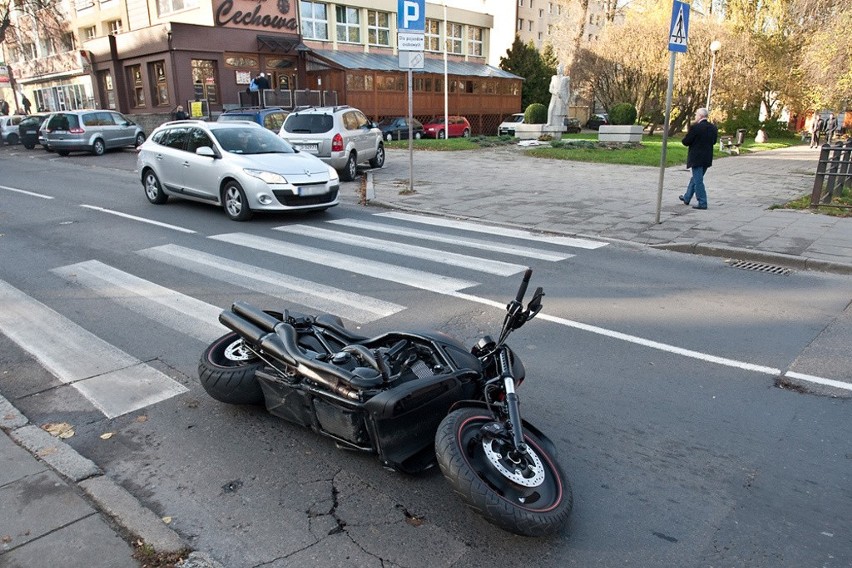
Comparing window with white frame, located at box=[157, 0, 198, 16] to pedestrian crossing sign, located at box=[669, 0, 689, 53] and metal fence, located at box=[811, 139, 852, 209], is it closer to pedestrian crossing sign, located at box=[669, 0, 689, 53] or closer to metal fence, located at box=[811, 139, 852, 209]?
pedestrian crossing sign, located at box=[669, 0, 689, 53]

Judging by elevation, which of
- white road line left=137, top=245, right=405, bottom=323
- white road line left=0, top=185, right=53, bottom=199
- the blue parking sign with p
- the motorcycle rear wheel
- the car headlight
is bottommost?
white road line left=137, top=245, right=405, bottom=323

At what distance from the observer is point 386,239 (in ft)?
32.0

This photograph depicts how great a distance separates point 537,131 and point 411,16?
19.1 meters

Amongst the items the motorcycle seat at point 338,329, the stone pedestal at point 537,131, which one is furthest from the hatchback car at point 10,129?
the motorcycle seat at point 338,329

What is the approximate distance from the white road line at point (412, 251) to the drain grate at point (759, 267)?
295cm

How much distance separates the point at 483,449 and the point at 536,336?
2.77 meters

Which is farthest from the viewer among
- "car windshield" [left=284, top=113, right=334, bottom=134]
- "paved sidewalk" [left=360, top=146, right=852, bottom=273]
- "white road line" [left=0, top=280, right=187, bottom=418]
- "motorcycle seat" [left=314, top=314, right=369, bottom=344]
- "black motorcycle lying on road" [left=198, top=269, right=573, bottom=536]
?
"car windshield" [left=284, top=113, right=334, bottom=134]

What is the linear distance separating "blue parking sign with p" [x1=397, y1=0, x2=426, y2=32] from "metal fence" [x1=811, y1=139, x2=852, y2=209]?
26.5 ft

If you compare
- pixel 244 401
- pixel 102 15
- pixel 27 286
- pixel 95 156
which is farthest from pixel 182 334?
pixel 102 15

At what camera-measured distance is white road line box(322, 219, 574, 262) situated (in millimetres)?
8812

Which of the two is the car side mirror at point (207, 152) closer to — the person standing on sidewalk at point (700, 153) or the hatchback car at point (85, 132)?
the person standing on sidewalk at point (700, 153)

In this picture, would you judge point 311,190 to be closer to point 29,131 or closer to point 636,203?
point 636,203

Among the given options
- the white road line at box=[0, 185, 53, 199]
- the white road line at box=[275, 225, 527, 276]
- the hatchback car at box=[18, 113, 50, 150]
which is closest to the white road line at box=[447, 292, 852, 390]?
the white road line at box=[275, 225, 527, 276]

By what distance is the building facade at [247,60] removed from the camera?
3309 cm
